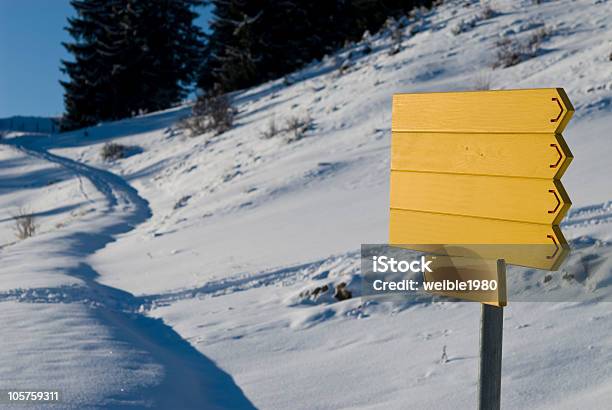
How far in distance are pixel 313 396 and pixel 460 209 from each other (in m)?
1.52

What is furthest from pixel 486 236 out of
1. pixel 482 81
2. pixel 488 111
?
pixel 482 81

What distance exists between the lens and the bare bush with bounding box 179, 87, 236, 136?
1638cm

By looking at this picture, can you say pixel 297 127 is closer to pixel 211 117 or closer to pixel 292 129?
pixel 292 129

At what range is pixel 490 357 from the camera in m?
2.25

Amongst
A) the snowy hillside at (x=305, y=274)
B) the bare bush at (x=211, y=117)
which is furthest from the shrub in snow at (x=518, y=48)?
the bare bush at (x=211, y=117)

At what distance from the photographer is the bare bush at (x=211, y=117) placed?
53.7 ft

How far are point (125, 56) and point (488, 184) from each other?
31.4m

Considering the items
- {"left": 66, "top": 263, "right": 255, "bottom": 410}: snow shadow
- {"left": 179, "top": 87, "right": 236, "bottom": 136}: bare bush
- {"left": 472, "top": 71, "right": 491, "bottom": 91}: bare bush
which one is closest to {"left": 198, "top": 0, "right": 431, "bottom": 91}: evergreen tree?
{"left": 179, "top": 87, "right": 236, "bottom": 136}: bare bush

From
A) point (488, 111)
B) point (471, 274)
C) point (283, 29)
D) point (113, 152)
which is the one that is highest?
point (283, 29)

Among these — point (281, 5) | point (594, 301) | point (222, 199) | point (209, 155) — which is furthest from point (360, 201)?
point (281, 5)

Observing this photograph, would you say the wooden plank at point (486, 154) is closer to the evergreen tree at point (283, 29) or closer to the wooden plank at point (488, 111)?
the wooden plank at point (488, 111)

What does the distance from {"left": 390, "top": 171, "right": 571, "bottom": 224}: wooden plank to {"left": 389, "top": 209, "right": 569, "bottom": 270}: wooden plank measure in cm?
3

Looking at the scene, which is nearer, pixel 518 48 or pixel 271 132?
pixel 518 48

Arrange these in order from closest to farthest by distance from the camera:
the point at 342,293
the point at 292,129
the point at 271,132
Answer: the point at 342,293 → the point at 292,129 → the point at 271,132
